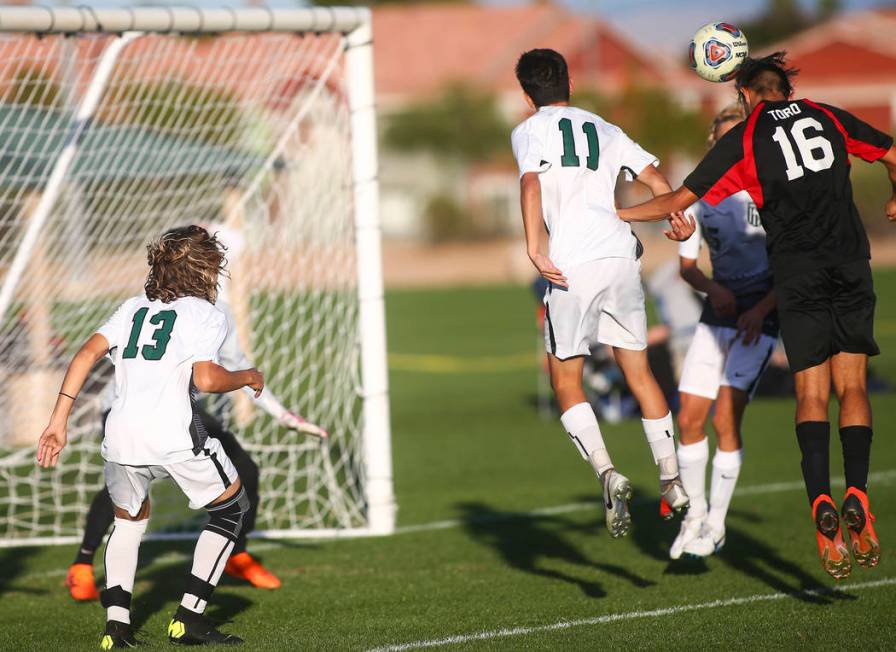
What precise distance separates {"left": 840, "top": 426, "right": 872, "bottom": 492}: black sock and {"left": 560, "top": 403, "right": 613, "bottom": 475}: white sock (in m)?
1.08

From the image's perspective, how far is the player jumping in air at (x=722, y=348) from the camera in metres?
6.59

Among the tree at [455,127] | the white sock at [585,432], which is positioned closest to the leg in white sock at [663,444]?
the white sock at [585,432]

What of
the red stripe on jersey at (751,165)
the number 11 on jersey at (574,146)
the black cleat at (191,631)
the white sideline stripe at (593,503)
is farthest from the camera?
the white sideline stripe at (593,503)

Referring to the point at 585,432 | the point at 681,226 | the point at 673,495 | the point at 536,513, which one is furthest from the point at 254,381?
the point at 536,513

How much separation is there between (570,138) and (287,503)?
4358 mm

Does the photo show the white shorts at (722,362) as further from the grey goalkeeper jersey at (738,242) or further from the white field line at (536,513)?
the white field line at (536,513)

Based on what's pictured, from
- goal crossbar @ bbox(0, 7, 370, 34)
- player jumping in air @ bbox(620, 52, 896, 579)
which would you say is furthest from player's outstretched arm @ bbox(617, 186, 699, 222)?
goal crossbar @ bbox(0, 7, 370, 34)

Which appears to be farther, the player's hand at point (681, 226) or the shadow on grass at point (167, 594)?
the shadow on grass at point (167, 594)

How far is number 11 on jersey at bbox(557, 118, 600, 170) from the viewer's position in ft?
18.6

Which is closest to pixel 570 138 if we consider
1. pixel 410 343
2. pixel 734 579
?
pixel 734 579

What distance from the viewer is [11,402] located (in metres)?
8.98

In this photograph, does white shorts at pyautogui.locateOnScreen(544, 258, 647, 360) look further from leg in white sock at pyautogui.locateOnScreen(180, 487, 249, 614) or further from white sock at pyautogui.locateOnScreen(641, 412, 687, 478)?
leg in white sock at pyautogui.locateOnScreen(180, 487, 249, 614)

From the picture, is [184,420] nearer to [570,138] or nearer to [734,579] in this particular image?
[570,138]

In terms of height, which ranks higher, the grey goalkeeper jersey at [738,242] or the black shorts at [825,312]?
the grey goalkeeper jersey at [738,242]
